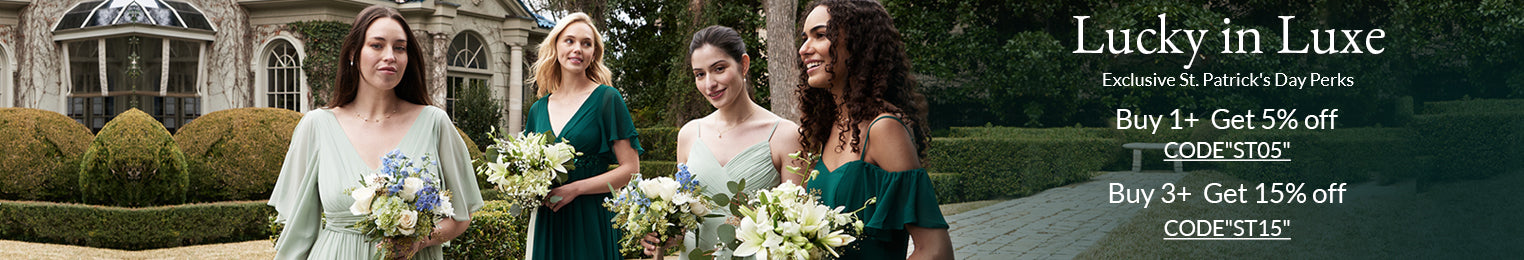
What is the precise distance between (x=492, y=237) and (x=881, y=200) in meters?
3.88

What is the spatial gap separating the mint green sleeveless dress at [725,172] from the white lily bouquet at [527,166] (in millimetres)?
435

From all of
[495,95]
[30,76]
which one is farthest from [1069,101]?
[30,76]

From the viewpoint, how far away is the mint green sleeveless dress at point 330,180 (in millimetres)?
2547

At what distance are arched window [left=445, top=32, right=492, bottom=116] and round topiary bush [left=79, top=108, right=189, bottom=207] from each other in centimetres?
1000

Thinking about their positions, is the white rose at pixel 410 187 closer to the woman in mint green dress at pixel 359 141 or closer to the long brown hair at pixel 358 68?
the woman in mint green dress at pixel 359 141

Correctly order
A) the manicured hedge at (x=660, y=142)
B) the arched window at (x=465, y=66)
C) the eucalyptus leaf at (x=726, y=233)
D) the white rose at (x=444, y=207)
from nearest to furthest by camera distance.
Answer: the eucalyptus leaf at (x=726, y=233)
the white rose at (x=444, y=207)
the manicured hedge at (x=660, y=142)
the arched window at (x=465, y=66)

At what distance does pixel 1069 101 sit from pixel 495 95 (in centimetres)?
1067

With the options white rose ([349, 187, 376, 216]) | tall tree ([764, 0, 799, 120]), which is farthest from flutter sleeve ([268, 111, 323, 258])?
tall tree ([764, 0, 799, 120])

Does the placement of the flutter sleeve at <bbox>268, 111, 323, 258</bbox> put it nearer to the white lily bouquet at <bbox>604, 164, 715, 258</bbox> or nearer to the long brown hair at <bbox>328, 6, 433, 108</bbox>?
the long brown hair at <bbox>328, 6, 433, 108</bbox>

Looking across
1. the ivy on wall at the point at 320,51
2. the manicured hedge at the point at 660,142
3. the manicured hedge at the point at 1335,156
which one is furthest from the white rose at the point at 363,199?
the ivy on wall at the point at 320,51

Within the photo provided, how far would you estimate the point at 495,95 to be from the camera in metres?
17.4

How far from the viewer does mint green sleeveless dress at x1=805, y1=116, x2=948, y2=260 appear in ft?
Result: 6.07

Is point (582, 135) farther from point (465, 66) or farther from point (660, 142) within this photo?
point (465, 66)

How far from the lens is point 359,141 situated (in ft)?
8.45
